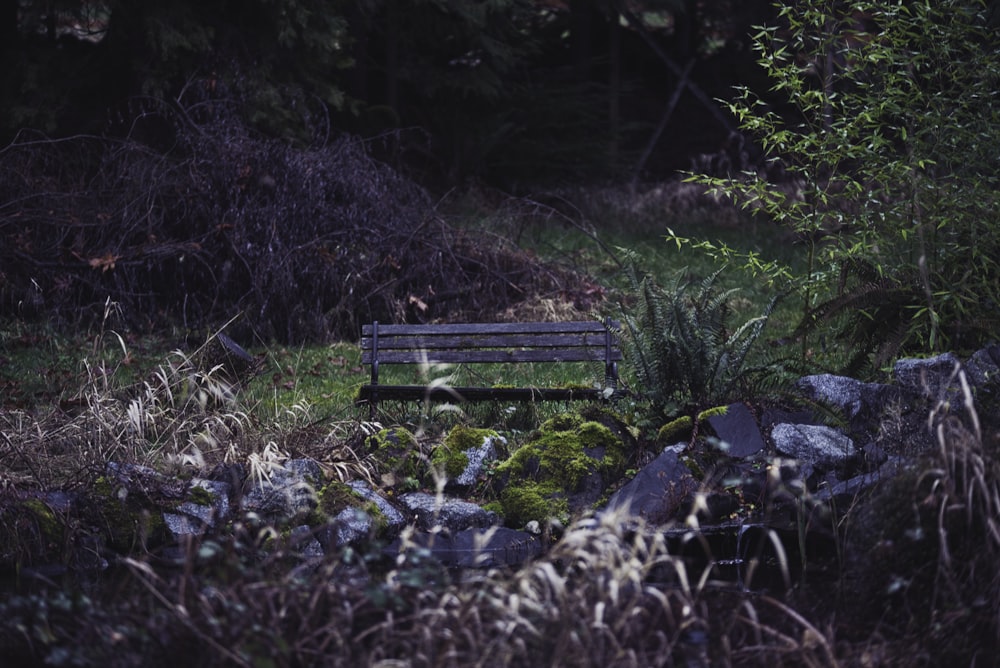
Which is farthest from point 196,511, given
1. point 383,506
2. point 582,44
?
point 582,44

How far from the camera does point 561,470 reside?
596cm

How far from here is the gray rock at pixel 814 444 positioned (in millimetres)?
5805

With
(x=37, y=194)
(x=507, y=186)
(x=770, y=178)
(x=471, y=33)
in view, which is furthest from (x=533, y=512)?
(x=770, y=178)

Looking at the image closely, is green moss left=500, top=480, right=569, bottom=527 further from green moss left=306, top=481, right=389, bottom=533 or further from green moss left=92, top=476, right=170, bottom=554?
green moss left=92, top=476, right=170, bottom=554

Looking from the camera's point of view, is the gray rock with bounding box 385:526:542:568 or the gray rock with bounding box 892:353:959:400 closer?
the gray rock with bounding box 385:526:542:568

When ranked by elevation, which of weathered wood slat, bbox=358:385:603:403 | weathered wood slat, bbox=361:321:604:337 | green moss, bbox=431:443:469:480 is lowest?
green moss, bbox=431:443:469:480

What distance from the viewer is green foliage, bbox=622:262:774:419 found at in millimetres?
6383

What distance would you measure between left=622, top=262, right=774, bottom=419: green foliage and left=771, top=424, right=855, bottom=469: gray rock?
0.52 metres

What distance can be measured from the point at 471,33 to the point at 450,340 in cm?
816

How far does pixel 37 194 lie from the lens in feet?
30.7

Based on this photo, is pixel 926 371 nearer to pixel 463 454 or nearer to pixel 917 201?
pixel 917 201

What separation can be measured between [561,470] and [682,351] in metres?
1.06

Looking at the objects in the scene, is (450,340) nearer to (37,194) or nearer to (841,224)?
(841,224)

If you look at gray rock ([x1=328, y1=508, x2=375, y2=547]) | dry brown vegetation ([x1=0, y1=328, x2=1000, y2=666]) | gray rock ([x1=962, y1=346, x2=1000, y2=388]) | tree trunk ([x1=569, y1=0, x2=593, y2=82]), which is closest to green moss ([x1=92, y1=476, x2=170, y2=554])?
dry brown vegetation ([x1=0, y1=328, x2=1000, y2=666])
